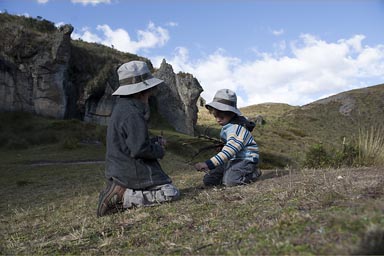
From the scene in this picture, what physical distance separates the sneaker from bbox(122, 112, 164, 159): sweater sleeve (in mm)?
455

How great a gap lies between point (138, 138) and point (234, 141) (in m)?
1.58

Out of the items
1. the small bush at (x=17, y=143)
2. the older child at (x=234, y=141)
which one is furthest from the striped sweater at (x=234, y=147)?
the small bush at (x=17, y=143)

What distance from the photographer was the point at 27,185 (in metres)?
10.2

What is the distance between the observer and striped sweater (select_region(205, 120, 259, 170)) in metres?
5.22

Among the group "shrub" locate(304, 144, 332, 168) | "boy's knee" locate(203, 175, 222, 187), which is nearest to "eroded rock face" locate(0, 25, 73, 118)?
"shrub" locate(304, 144, 332, 168)

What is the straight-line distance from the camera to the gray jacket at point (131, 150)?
14.5 feet

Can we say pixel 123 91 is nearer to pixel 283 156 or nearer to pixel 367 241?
pixel 367 241

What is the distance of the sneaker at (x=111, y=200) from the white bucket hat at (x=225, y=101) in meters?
1.82

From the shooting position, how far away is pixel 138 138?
4371 millimetres

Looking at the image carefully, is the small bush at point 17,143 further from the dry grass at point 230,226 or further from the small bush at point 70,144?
the dry grass at point 230,226

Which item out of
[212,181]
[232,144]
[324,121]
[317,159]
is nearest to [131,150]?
[232,144]

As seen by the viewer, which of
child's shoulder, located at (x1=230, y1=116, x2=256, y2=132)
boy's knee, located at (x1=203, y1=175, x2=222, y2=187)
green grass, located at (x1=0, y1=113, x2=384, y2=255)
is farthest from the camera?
boy's knee, located at (x1=203, y1=175, x2=222, y2=187)

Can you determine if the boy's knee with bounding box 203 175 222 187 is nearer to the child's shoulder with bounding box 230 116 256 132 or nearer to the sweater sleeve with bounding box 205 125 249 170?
the sweater sleeve with bounding box 205 125 249 170

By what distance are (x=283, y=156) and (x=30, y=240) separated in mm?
20327
